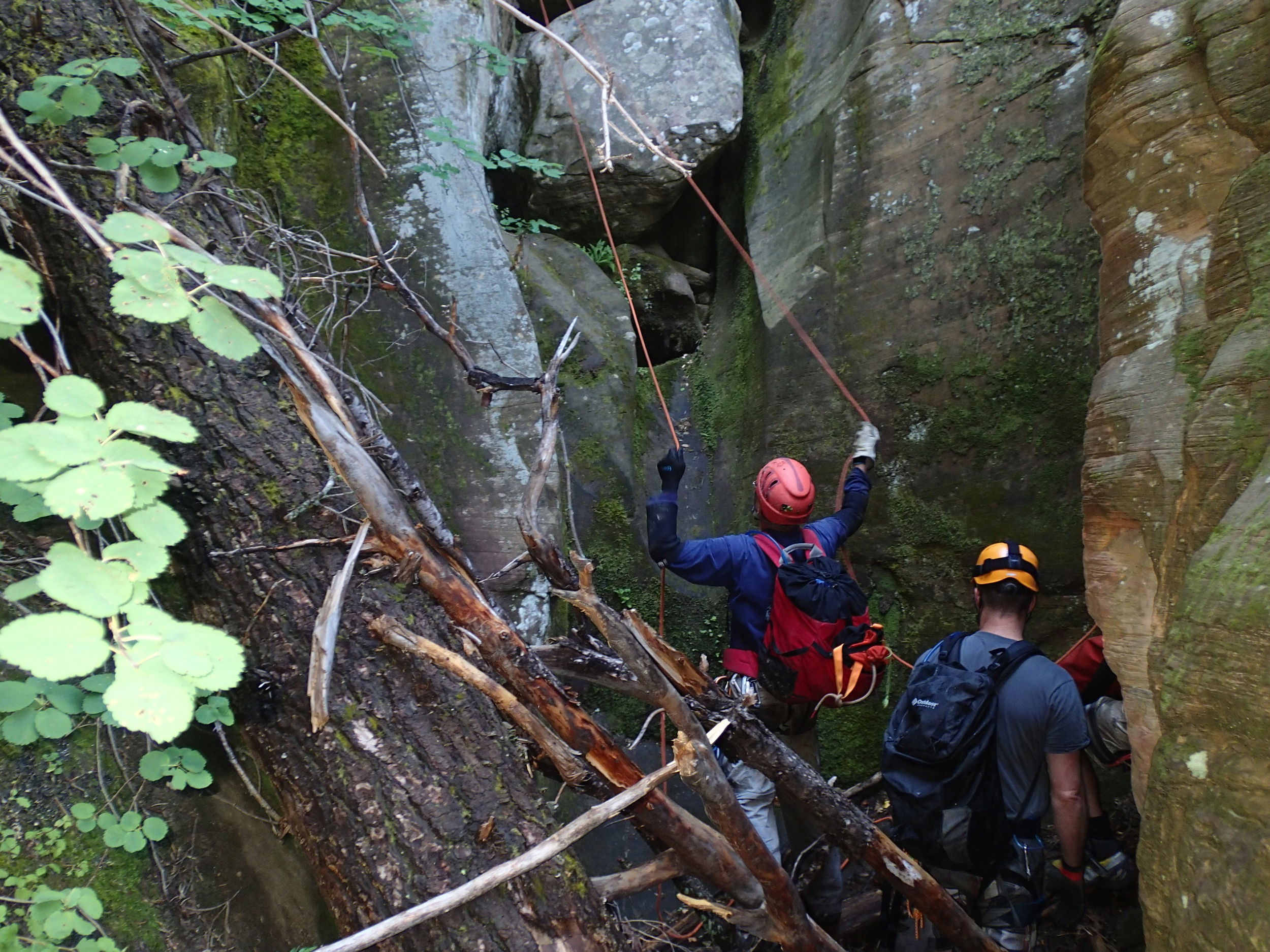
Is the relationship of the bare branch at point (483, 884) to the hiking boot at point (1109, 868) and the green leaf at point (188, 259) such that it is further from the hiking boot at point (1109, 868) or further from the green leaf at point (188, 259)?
the hiking boot at point (1109, 868)

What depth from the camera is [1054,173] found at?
12.9ft

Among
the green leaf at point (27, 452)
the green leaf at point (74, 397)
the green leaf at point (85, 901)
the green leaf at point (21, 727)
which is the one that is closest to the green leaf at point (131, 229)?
the green leaf at point (74, 397)

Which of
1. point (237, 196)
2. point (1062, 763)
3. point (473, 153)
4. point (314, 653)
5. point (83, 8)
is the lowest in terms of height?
point (1062, 763)

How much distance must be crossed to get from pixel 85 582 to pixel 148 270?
54 centimetres

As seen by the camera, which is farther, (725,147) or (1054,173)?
(725,147)

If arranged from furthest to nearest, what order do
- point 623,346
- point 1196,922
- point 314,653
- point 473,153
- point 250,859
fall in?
point 623,346 → point 473,153 → point 250,859 → point 314,653 → point 1196,922

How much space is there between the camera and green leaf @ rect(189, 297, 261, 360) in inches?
51.5

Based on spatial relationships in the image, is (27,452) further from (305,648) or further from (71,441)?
(305,648)

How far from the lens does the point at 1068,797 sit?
260 centimetres

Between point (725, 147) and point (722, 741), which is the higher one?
point (725, 147)

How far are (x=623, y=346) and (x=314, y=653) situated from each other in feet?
12.0

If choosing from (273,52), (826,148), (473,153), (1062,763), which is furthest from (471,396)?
(1062,763)

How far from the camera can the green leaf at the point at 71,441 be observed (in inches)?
43.1

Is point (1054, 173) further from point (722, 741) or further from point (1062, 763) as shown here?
point (722, 741)
